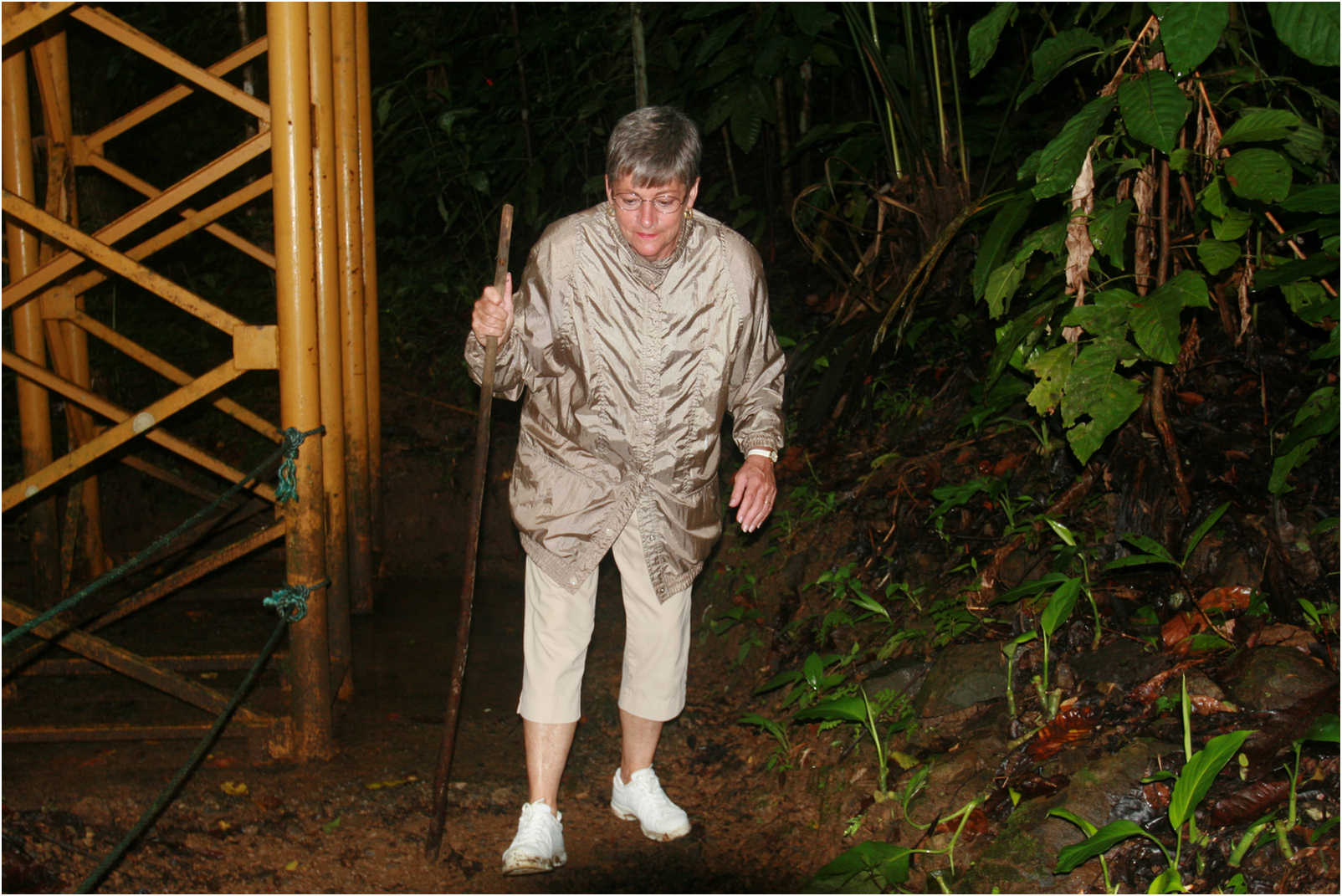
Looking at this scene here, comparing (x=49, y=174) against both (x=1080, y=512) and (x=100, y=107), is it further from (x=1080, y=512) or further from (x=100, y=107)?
(x=1080, y=512)

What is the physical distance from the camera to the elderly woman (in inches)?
112

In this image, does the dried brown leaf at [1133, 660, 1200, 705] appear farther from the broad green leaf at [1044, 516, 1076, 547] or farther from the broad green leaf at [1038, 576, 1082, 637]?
the broad green leaf at [1044, 516, 1076, 547]

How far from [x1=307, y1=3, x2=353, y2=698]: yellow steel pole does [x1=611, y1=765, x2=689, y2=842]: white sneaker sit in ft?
4.14

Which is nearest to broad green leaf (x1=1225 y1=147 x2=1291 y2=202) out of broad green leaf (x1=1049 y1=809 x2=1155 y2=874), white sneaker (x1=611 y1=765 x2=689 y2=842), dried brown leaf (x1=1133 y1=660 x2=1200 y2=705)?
dried brown leaf (x1=1133 y1=660 x2=1200 y2=705)

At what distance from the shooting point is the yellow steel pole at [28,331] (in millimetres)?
4418

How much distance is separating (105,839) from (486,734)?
126 cm

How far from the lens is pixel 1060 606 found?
10.5 feet

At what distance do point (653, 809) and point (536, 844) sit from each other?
1.32 ft

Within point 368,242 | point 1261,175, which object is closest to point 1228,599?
point 1261,175

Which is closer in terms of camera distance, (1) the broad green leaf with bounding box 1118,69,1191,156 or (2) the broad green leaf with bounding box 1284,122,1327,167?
(1) the broad green leaf with bounding box 1118,69,1191,156

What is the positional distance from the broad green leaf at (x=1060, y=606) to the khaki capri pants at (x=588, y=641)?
1.01 meters

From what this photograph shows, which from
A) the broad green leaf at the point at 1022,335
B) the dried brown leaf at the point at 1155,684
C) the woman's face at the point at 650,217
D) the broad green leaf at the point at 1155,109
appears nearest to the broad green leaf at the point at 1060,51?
the broad green leaf at the point at 1155,109

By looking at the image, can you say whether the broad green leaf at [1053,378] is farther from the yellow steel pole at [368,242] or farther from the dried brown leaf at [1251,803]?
the yellow steel pole at [368,242]

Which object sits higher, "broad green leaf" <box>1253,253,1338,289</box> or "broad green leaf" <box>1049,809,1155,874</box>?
"broad green leaf" <box>1253,253,1338,289</box>
